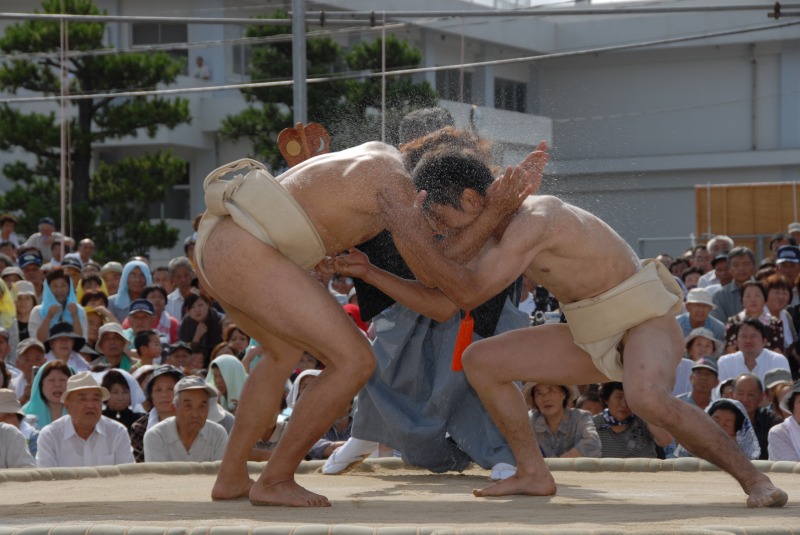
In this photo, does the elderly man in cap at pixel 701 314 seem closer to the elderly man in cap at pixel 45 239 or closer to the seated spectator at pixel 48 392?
the seated spectator at pixel 48 392

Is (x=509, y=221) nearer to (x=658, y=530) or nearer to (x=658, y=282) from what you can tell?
(x=658, y=282)

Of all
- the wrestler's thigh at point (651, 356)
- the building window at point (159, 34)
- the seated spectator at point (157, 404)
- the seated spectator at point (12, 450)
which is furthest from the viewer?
the building window at point (159, 34)

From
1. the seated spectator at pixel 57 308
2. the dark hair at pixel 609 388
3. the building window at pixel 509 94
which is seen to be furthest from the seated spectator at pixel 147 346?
the building window at pixel 509 94

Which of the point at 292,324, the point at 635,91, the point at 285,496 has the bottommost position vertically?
the point at 285,496

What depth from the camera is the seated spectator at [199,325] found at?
8.16 m

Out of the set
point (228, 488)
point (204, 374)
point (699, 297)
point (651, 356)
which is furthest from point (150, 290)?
point (651, 356)

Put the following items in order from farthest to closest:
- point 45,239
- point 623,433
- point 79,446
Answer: point 45,239, point 623,433, point 79,446

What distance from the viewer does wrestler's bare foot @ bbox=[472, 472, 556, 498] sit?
4129 mm

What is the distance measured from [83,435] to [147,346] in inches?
66.3

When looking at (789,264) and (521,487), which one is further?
(789,264)

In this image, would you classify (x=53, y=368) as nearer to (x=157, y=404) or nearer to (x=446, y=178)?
(x=157, y=404)

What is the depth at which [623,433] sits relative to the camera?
19.4 ft

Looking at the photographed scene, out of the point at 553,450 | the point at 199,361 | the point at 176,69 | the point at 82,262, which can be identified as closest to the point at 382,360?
the point at 553,450

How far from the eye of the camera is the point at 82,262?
426 inches
